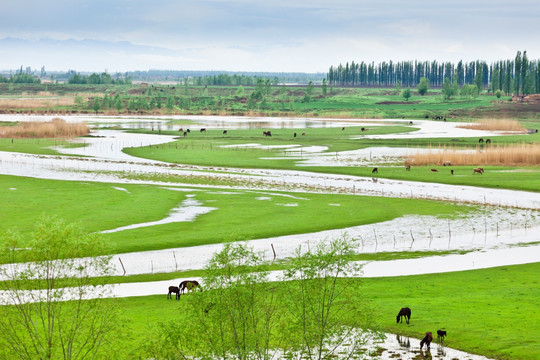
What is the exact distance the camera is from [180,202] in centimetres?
7838

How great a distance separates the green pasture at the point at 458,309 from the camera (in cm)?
3416

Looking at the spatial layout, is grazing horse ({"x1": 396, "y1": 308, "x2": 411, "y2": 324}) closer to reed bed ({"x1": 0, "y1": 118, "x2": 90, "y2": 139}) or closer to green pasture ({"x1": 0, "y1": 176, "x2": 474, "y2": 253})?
green pasture ({"x1": 0, "y1": 176, "x2": 474, "y2": 253})

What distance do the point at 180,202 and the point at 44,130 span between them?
91780mm

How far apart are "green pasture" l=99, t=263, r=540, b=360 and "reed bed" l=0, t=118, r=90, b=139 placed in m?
122

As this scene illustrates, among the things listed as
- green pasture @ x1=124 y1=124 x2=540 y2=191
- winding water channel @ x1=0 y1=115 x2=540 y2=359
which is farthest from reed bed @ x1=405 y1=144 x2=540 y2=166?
winding water channel @ x1=0 y1=115 x2=540 y2=359

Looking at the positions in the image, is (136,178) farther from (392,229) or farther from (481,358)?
(481,358)

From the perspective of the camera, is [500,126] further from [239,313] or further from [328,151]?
[239,313]

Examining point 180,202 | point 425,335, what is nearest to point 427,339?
point 425,335

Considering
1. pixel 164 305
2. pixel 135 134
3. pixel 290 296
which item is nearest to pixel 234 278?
pixel 290 296

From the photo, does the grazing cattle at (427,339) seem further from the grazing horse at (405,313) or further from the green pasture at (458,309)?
the grazing horse at (405,313)

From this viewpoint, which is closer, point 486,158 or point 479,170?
point 479,170

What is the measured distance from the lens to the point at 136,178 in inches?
3836

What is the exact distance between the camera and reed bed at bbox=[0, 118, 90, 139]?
157m

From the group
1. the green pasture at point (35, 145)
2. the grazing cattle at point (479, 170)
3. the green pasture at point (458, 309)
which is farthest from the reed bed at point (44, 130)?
the green pasture at point (458, 309)
